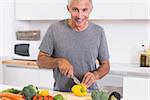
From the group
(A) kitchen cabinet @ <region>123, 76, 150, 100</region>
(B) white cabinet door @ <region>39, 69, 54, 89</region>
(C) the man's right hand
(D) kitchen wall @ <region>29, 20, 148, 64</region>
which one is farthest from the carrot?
(D) kitchen wall @ <region>29, 20, 148, 64</region>

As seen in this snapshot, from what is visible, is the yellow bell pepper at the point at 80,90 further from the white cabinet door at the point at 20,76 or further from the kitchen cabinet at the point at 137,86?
the white cabinet door at the point at 20,76

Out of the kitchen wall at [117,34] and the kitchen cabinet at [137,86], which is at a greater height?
the kitchen wall at [117,34]

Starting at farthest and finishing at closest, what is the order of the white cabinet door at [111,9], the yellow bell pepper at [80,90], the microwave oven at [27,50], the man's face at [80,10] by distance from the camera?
1. the microwave oven at [27,50]
2. the white cabinet door at [111,9]
3. the man's face at [80,10]
4. the yellow bell pepper at [80,90]

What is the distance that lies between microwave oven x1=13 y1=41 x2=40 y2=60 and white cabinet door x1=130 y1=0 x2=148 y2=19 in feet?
3.69

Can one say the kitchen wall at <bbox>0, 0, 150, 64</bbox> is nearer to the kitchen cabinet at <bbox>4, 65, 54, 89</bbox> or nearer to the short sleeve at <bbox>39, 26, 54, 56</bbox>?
the kitchen cabinet at <bbox>4, 65, 54, 89</bbox>

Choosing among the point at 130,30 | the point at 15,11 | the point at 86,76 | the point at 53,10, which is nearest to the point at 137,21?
the point at 130,30

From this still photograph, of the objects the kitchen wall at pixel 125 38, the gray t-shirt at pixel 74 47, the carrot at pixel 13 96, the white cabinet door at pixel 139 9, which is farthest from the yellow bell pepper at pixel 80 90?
the kitchen wall at pixel 125 38

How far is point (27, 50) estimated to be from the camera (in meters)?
3.40

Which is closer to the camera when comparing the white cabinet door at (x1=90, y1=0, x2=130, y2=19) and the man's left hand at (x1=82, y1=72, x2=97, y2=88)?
the man's left hand at (x1=82, y1=72, x2=97, y2=88)

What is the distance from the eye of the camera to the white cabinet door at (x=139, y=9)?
2957mm

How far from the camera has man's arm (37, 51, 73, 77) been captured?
1690 mm

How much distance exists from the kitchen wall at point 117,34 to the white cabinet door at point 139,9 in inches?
10.7

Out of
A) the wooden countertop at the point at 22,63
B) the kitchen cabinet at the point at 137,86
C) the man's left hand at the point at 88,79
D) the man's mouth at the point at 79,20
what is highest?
the man's mouth at the point at 79,20

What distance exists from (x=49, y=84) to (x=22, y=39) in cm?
69
